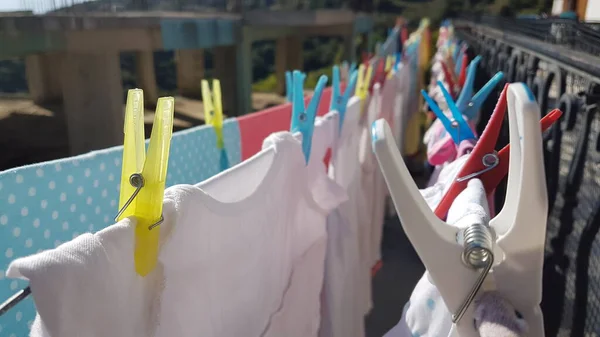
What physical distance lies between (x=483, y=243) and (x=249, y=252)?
1.16 feet

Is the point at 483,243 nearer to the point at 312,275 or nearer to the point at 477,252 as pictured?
the point at 477,252

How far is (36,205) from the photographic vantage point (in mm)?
609

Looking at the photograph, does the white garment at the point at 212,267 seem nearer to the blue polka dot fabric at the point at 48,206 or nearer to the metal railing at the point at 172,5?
the blue polka dot fabric at the point at 48,206

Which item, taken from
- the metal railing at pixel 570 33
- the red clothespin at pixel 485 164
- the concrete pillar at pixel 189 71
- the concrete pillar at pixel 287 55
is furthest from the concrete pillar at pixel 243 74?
the red clothespin at pixel 485 164

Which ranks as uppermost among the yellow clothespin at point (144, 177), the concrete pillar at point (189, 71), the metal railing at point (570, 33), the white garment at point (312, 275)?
the metal railing at point (570, 33)

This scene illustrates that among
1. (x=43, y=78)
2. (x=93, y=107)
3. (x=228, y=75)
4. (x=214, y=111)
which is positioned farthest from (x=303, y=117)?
(x=228, y=75)

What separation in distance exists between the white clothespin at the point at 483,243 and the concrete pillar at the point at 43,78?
4153mm

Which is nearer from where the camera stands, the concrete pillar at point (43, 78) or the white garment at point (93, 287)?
the white garment at point (93, 287)

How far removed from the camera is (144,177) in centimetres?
45

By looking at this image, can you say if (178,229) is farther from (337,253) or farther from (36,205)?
(337,253)

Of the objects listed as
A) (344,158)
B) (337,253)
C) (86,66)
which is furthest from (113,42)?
(337,253)

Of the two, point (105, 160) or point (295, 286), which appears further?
point (295, 286)

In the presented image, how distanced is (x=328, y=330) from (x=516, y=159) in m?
0.62

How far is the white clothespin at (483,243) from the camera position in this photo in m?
0.42
